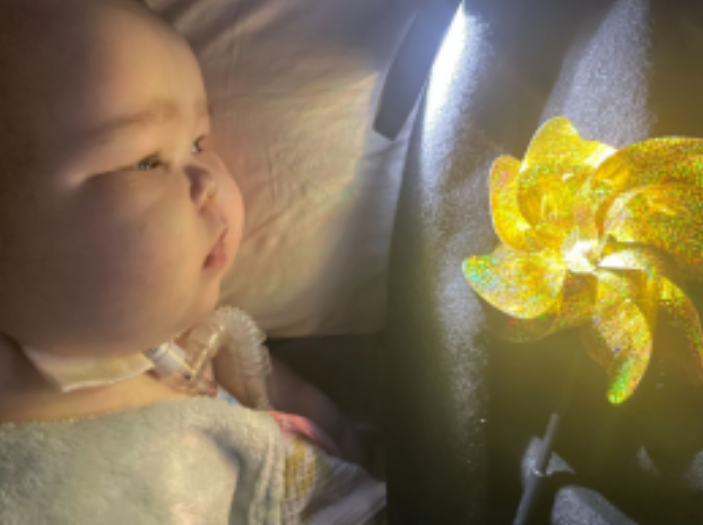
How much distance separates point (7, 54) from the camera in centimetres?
56

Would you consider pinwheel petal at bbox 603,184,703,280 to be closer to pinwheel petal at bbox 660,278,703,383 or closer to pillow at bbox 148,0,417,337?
pinwheel petal at bbox 660,278,703,383

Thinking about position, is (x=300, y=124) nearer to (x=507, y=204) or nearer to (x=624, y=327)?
(x=507, y=204)

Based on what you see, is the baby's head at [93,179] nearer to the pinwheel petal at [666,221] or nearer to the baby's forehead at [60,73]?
the baby's forehead at [60,73]

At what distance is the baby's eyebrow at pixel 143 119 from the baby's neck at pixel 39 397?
27cm

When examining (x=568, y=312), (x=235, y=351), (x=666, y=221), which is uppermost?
(x=666, y=221)

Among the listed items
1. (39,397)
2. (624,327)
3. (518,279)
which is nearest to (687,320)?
(624,327)

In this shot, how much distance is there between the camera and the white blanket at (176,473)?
0.67 m

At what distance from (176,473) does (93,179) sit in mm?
366

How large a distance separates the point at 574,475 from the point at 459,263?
0.88 feet

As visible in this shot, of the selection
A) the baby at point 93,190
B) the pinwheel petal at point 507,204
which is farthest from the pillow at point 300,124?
the pinwheel petal at point 507,204

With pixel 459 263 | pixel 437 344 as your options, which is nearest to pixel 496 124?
pixel 459 263

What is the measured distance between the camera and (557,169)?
1.94 ft

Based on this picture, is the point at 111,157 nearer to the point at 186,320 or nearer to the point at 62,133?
the point at 62,133

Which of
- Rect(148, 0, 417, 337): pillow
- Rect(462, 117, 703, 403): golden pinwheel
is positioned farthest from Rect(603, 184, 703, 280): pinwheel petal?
Rect(148, 0, 417, 337): pillow
